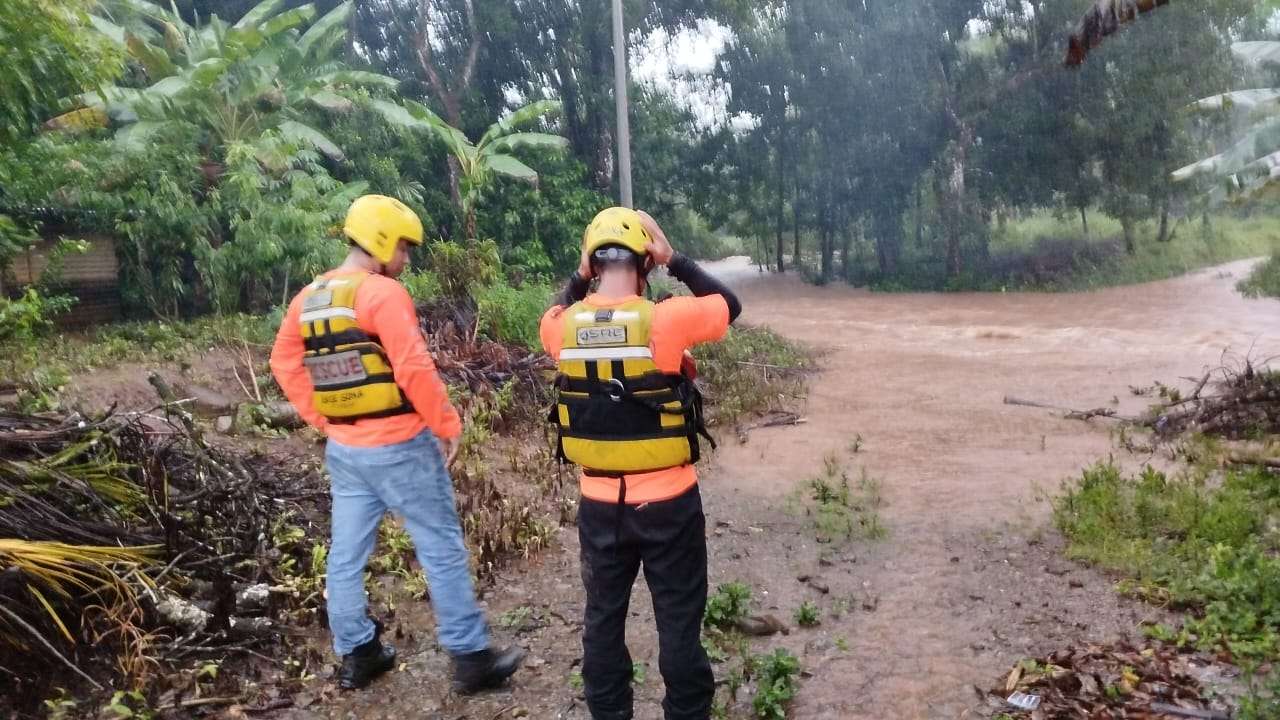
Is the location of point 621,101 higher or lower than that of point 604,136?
lower

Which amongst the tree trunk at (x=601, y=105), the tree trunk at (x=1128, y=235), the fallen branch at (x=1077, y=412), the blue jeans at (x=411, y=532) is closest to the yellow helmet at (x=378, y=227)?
the blue jeans at (x=411, y=532)

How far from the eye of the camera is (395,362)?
291 centimetres

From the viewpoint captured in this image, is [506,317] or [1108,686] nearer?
[1108,686]

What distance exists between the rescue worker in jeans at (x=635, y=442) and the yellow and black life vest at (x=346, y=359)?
0.66 meters

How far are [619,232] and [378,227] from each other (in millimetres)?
1006

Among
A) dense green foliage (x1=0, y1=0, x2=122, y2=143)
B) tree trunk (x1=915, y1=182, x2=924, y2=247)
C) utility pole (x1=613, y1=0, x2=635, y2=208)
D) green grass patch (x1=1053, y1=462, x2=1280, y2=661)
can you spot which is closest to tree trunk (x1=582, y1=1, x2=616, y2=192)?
tree trunk (x1=915, y1=182, x2=924, y2=247)

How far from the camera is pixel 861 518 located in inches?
221

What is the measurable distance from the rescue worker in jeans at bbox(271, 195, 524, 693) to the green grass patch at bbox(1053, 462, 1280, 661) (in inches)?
113

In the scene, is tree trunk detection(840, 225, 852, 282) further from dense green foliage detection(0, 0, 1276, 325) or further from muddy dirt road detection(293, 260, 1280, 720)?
muddy dirt road detection(293, 260, 1280, 720)

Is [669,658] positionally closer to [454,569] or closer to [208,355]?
[454,569]

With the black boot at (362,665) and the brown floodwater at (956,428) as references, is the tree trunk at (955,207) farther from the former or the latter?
the black boot at (362,665)

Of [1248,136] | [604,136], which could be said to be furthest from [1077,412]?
[604,136]

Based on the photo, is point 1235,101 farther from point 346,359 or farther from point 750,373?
point 346,359

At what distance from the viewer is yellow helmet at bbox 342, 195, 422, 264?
3.03 metres
